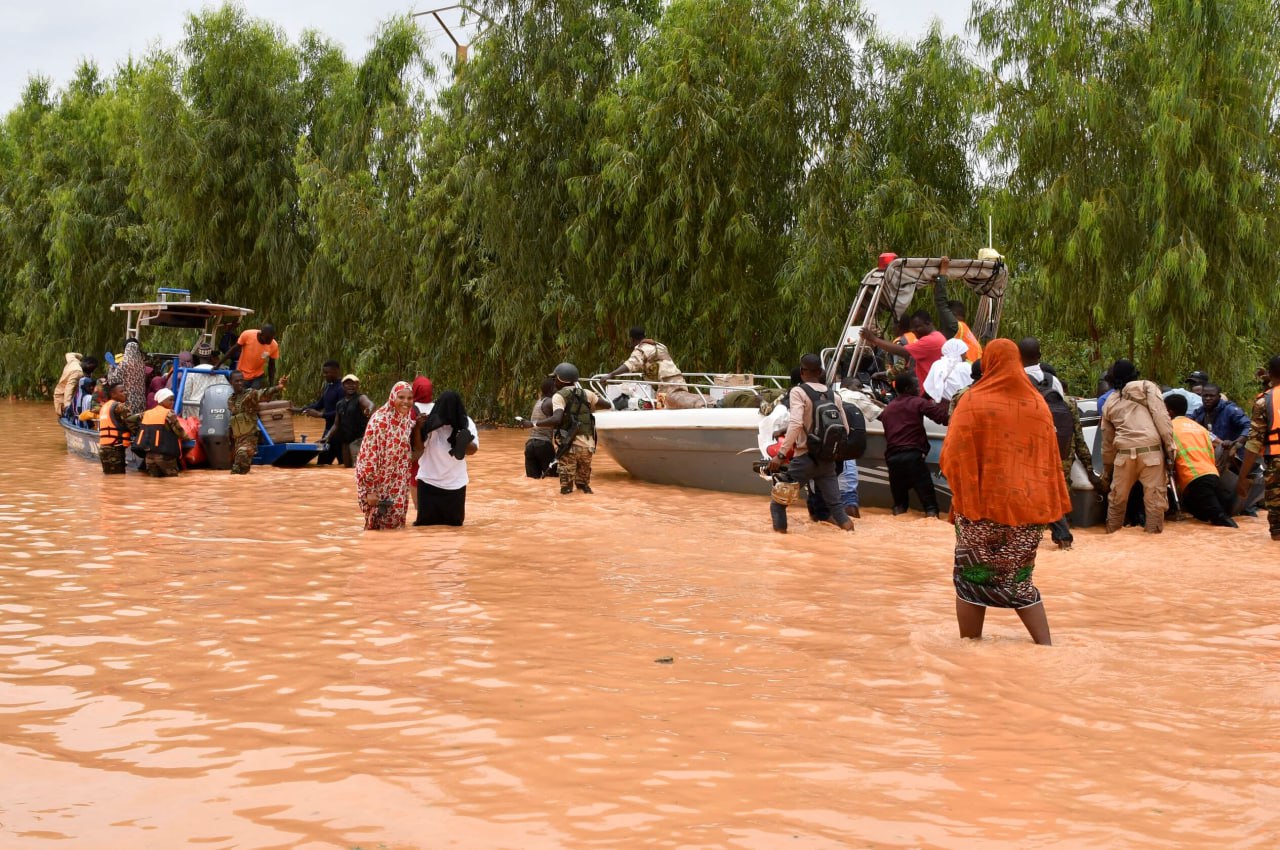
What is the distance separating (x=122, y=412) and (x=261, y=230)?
13.0 meters

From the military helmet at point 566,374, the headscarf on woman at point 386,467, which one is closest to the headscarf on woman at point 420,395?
the headscarf on woman at point 386,467

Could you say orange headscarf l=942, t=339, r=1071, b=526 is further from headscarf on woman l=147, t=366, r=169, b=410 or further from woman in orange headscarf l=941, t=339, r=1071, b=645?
headscarf on woman l=147, t=366, r=169, b=410

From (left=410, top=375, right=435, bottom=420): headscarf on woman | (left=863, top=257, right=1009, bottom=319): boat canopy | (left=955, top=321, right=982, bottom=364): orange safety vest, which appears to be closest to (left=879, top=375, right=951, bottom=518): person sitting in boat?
(left=955, top=321, right=982, bottom=364): orange safety vest

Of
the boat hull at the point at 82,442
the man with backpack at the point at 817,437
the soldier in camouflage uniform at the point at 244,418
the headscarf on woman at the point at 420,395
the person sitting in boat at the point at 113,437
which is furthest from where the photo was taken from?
the boat hull at the point at 82,442

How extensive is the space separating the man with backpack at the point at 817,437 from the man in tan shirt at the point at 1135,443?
2.26 metres

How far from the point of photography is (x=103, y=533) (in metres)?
10.9

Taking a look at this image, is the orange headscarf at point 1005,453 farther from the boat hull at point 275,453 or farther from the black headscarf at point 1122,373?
the boat hull at point 275,453

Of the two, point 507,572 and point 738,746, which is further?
point 507,572

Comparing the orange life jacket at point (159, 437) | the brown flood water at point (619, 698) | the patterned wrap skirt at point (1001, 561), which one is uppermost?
the orange life jacket at point (159, 437)

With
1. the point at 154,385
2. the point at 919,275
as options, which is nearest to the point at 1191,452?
the point at 919,275

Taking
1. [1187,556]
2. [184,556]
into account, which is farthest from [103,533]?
[1187,556]

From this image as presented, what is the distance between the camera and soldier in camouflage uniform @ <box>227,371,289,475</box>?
631 inches

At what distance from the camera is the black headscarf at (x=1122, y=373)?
11.2m

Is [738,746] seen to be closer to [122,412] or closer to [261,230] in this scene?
[122,412]
